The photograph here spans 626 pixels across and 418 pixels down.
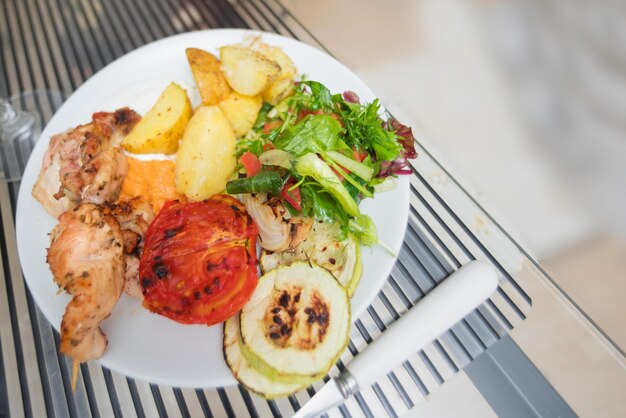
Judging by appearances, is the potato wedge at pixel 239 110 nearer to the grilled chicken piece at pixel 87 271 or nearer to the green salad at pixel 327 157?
the green salad at pixel 327 157

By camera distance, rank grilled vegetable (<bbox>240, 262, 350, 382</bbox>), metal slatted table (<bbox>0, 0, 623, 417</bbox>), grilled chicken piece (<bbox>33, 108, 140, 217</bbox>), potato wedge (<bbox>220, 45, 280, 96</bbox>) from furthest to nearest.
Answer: potato wedge (<bbox>220, 45, 280, 96</bbox>), grilled chicken piece (<bbox>33, 108, 140, 217</bbox>), metal slatted table (<bbox>0, 0, 623, 417</bbox>), grilled vegetable (<bbox>240, 262, 350, 382</bbox>)

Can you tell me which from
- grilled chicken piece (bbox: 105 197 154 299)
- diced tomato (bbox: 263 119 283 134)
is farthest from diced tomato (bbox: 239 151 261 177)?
grilled chicken piece (bbox: 105 197 154 299)

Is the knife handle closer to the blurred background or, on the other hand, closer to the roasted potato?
the blurred background

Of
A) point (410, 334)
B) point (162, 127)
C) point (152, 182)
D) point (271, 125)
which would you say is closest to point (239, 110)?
point (271, 125)

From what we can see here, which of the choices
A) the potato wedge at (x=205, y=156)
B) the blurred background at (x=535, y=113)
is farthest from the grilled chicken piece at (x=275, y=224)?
the blurred background at (x=535, y=113)

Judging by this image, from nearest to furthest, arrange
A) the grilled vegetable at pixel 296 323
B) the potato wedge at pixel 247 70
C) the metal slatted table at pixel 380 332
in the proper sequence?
the grilled vegetable at pixel 296 323, the metal slatted table at pixel 380 332, the potato wedge at pixel 247 70

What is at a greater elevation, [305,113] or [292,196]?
[305,113]

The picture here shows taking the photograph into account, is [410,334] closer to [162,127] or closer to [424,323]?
[424,323]
